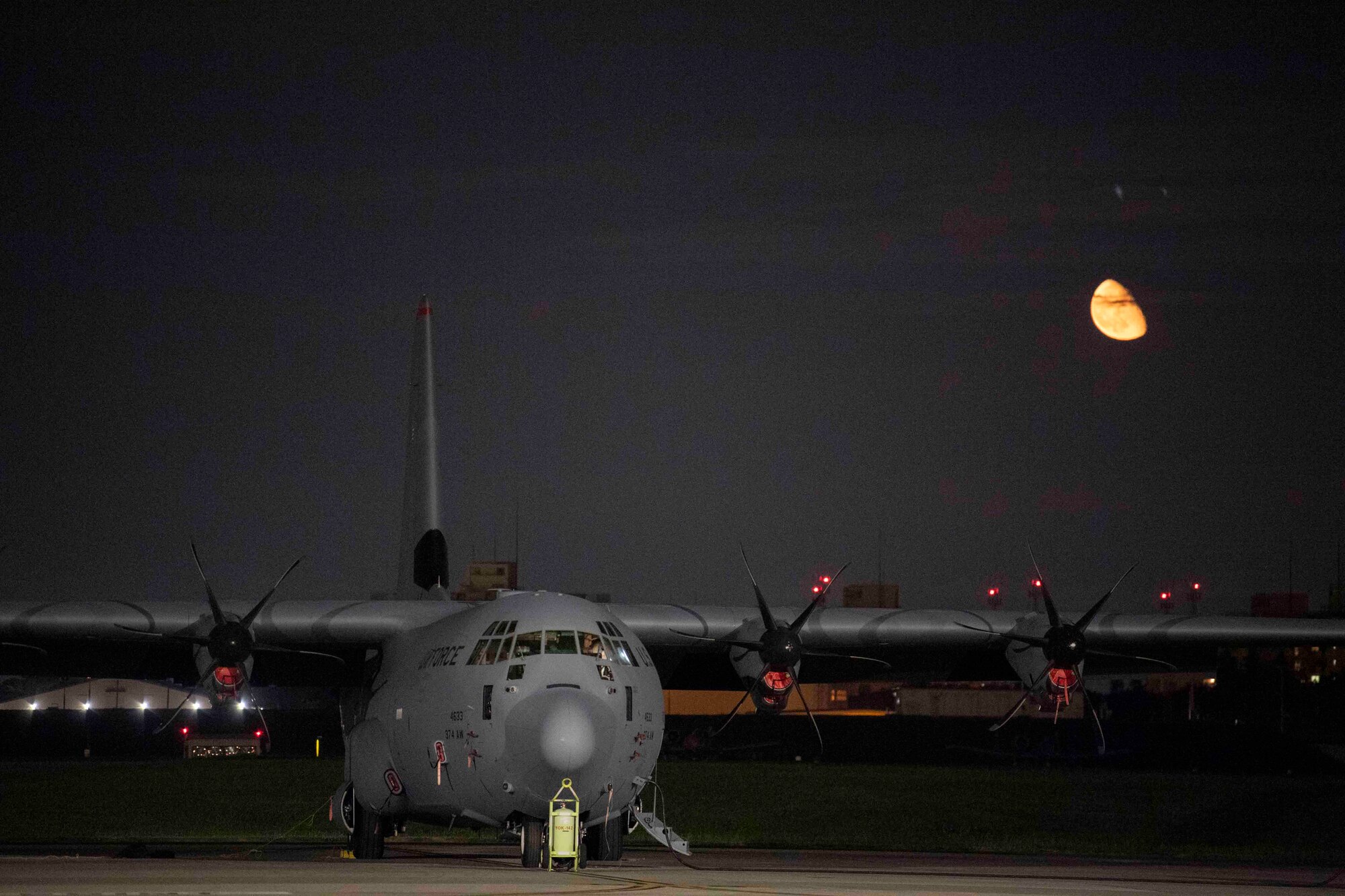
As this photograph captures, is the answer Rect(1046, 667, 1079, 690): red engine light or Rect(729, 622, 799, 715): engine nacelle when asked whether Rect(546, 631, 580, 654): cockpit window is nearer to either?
Rect(729, 622, 799, 715): engine nacelle

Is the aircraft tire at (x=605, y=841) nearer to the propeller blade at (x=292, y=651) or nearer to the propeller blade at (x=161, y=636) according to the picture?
the propeller blade at (x=292, y=651)

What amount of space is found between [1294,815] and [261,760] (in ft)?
104

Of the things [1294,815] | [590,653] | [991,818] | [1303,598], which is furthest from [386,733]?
[1303,598]

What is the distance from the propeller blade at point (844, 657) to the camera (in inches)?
1022

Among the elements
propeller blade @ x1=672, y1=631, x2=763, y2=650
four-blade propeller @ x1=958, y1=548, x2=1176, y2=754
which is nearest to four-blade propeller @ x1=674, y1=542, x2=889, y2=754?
propeller blade @ x1=672, y1=631, x2=763, y2=650

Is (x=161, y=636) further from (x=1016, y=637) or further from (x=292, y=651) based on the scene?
(x=1016, y=637)

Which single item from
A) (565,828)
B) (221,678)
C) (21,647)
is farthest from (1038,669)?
(21,647)

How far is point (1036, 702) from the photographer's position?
86.2 feet

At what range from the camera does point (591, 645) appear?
59.8 ft

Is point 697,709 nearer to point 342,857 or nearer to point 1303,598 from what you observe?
point 1303,598

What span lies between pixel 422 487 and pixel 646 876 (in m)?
12.4

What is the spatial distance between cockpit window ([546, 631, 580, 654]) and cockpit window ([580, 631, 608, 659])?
107 mm

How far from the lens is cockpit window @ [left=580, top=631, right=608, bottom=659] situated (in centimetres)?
1808

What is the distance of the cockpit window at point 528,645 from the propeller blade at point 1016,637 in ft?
36.5
